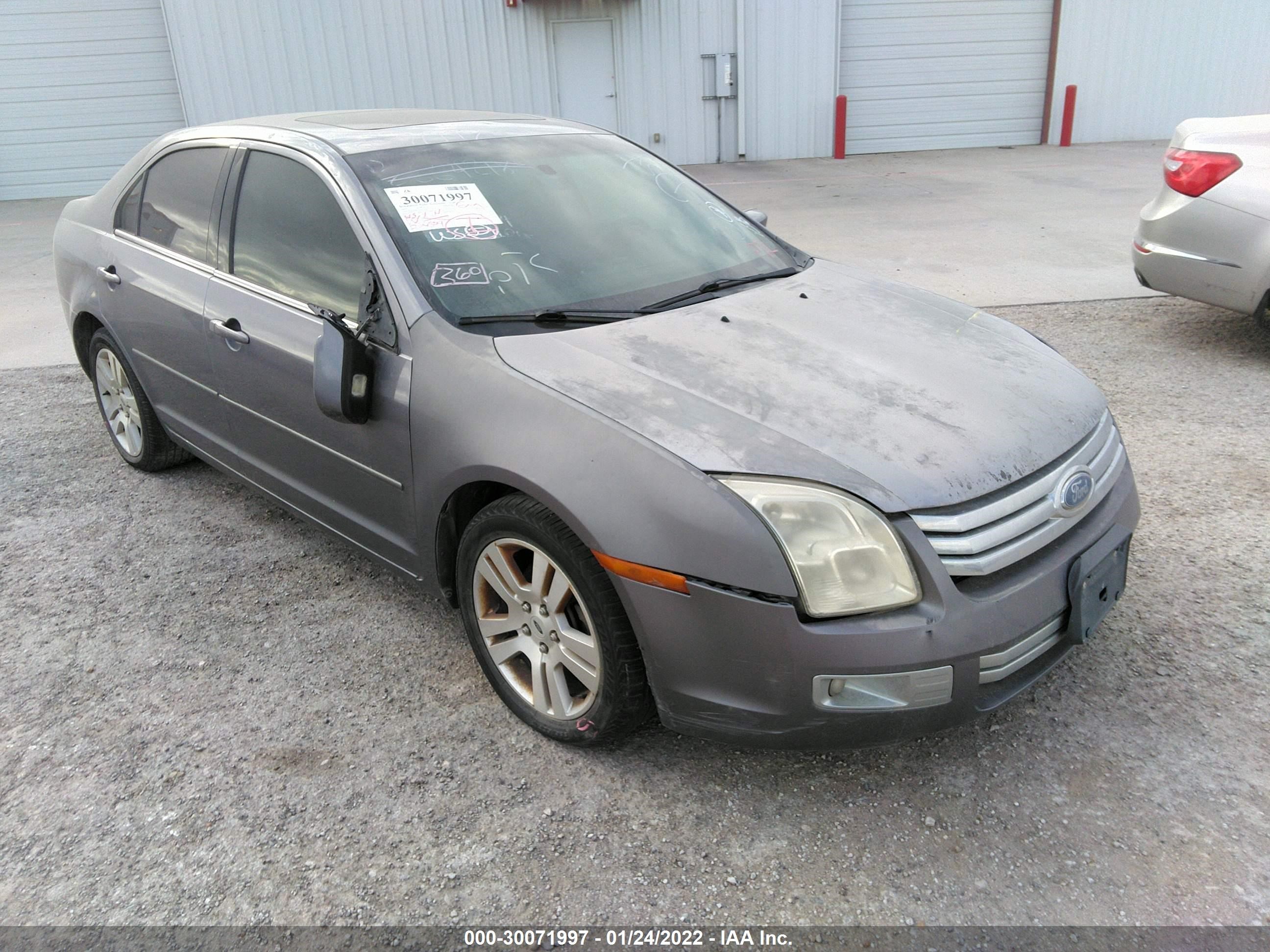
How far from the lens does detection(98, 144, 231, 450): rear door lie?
135 inches

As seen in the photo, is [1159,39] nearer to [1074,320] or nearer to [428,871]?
[1074,320]

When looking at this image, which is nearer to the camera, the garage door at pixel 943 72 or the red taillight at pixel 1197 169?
the red taillight at pixel 1197 169

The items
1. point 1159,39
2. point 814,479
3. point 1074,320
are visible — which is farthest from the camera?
point 1159,39

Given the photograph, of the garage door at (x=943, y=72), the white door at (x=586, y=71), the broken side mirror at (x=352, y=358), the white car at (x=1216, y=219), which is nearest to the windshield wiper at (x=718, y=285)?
the broken side mirror at (x=352, y=358)

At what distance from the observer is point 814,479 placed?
205 cm

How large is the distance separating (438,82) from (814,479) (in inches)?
523

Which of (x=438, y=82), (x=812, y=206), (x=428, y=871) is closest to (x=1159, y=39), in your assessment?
(x=812, y=206)

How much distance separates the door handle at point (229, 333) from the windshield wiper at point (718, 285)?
1362mm

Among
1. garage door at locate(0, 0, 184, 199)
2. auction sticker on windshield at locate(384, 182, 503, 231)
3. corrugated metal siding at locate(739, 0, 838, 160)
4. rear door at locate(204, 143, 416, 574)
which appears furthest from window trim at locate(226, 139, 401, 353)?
corrugated metal siding at locate(739, 0, 838, 160)

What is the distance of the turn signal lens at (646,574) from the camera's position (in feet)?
6.72

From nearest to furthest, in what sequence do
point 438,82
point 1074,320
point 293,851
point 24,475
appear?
1. point 293,851
2. point 24,475
3. point 1074,320
4. point 438,82

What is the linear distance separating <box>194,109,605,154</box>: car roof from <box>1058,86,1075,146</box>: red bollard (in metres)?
14.0

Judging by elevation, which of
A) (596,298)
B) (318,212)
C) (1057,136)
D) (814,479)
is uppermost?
(318,212)

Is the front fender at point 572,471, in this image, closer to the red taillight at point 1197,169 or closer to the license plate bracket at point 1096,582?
the license plate bracket at point 1096,582
